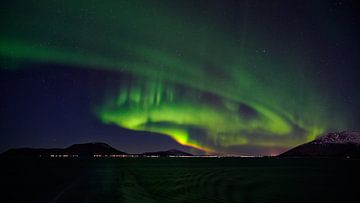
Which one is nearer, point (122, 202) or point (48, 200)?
point (122, 202)

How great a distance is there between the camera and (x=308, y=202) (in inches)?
857

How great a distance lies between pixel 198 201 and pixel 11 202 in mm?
10558

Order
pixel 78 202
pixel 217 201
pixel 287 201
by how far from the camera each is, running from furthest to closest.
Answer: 1. pixel 287 201
2. pixel 217 201
3. pixel 78 202

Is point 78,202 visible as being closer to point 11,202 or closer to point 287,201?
point 11,202

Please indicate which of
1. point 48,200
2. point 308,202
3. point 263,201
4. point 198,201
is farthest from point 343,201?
point 48,200

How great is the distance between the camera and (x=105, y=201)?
19750 millimetres

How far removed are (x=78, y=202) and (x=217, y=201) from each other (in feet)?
26.1

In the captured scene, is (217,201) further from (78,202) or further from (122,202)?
(78,202)

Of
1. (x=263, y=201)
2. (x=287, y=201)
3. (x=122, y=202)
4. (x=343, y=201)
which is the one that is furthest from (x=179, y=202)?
(x=343, y=201)

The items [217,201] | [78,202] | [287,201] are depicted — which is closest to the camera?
[78,202]

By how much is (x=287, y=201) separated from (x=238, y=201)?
3.55 meters

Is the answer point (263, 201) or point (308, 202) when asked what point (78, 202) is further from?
point (308, 202)

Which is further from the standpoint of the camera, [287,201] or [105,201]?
[287,201]

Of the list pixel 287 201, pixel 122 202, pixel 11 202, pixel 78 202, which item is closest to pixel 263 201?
pixel 287 201
